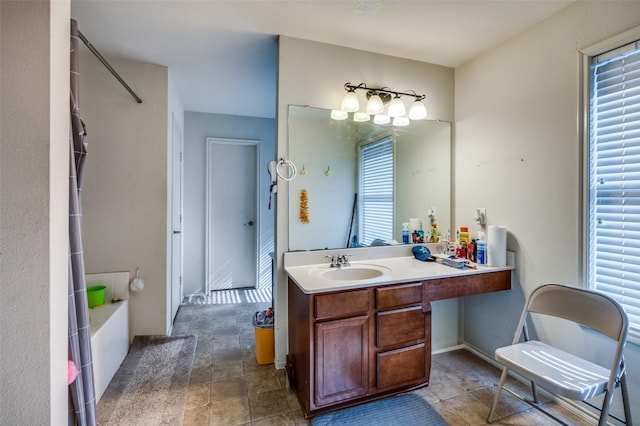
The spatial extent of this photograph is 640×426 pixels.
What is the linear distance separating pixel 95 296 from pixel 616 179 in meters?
3.36

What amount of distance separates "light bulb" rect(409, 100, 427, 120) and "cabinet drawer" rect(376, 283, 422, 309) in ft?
4.35

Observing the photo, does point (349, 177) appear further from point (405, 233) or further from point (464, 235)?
point (464, 235)

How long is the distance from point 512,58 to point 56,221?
2779mm

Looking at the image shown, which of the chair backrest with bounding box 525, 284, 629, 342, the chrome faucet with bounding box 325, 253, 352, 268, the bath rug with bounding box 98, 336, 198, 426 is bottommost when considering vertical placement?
the bath rug with bounding box 98, 336, 198, 426

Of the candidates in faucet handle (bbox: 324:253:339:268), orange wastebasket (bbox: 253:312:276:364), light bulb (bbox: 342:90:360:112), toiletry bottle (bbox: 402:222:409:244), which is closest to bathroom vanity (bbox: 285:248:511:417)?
faucet handle (bbox: 324:253:339:268)

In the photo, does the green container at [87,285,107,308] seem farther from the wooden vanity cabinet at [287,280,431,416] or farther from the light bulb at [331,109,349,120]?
the light bulb at [331,109,349,120]

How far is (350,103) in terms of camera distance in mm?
2094

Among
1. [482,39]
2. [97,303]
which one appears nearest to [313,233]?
[97,303]

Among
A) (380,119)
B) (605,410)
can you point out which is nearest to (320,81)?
(380,119)

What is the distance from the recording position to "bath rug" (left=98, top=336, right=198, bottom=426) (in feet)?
5.30

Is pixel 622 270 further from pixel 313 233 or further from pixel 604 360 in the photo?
pixel 313 233

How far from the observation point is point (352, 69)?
219 cm

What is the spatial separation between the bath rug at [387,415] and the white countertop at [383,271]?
2.44 feet

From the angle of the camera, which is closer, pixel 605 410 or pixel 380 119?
pixel 605 410
